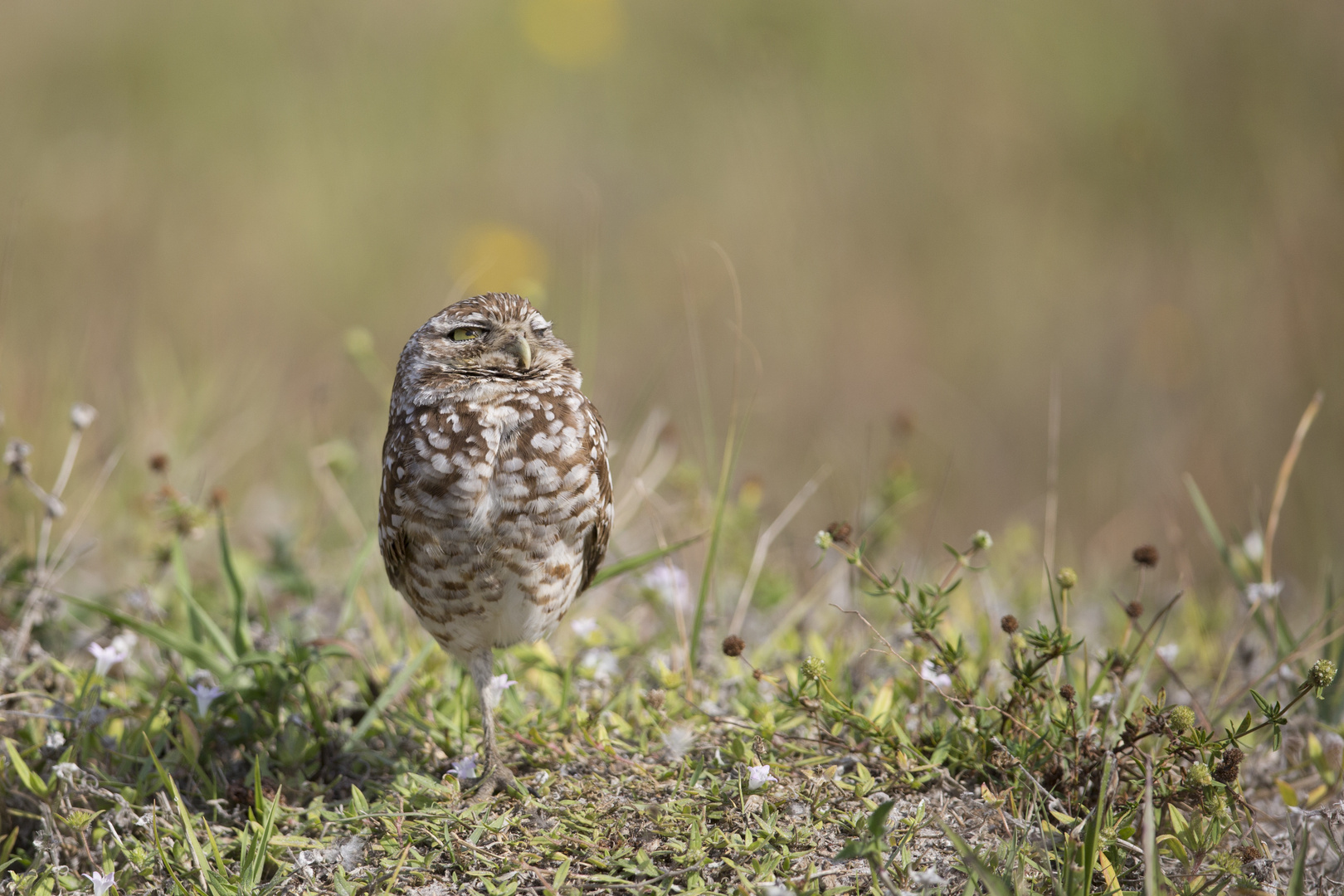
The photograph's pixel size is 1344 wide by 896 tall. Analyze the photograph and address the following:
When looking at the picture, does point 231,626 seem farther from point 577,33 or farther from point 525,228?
point 577,33

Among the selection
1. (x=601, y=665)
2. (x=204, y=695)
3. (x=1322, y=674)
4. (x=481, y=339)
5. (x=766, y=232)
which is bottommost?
(x=204, y=695)

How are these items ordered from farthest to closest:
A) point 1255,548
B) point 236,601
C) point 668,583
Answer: point 668,583, point 1255,548, point 236,601

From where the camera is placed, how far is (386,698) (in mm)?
3201

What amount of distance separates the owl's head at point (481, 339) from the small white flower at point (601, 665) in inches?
39.4

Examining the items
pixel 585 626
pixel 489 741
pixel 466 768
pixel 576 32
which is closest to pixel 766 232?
pixel 576 32

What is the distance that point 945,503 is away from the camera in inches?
277

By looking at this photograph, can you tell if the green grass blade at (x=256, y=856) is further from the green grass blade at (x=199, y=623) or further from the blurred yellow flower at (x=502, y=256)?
the blurred yellow flower at (x=502, y=256)

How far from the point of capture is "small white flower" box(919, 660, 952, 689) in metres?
2.88

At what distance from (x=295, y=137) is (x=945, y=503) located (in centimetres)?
577

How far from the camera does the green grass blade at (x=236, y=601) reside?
11.1ft

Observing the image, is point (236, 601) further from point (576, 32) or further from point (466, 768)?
point (576, 32)

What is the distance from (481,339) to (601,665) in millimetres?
1158

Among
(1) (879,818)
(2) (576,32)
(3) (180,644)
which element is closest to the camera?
(1) (879,818)

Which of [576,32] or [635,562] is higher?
[576,32]
